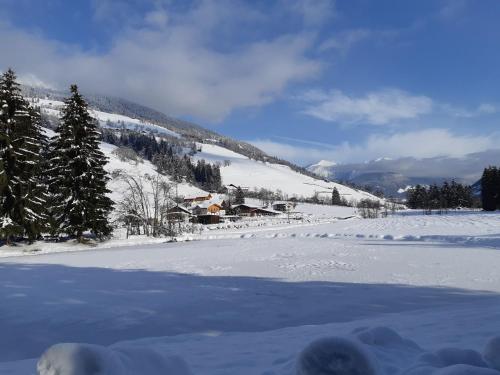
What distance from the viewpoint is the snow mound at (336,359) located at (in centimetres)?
355

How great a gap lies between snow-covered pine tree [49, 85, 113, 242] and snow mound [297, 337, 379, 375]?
31.5 m

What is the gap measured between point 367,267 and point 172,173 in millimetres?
39653

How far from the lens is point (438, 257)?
734 inches

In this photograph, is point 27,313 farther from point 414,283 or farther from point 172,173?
point 172,173

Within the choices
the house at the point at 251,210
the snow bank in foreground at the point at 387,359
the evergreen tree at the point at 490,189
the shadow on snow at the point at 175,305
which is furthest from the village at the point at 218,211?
the snow bank in foreground at the point at 387,359

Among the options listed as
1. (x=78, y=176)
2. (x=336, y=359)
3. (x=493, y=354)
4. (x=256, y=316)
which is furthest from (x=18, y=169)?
(x=493, y=354)

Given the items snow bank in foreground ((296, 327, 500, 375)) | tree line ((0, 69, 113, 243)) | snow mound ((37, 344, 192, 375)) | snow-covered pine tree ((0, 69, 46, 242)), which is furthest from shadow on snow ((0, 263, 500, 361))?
tree line ((0, 69, 113, 243))

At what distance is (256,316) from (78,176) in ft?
91.9

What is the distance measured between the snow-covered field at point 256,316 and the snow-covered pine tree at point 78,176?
567 inches

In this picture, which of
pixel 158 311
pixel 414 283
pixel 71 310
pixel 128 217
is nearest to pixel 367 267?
pixel 414 283

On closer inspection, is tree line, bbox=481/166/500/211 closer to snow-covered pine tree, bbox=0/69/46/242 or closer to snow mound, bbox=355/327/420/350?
snow-covered pine tree, bbox=0/69/46/242

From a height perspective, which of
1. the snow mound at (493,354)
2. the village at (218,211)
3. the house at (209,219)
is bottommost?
the snow mound at (493,354)

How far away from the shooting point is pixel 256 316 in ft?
29.0

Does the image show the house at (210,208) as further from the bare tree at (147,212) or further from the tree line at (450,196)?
the tree line at (450,196)
